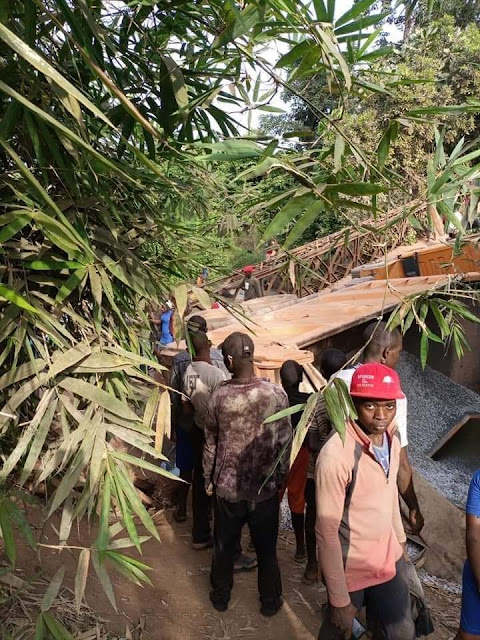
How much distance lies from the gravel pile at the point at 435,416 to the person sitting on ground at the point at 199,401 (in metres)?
1.87

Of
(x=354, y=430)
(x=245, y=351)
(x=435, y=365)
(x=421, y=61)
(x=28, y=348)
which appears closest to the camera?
(x=28, y=348)

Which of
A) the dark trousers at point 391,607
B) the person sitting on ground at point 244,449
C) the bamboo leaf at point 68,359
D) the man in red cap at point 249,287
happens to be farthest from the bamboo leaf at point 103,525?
the man in red cap at point 249,287

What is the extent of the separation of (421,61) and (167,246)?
1238cm

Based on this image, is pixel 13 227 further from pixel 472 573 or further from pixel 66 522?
pixel 472 573

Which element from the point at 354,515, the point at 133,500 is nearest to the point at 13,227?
the point at 133,500

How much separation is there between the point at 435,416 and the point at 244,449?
10.9 ft

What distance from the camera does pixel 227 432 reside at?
2.84 meters

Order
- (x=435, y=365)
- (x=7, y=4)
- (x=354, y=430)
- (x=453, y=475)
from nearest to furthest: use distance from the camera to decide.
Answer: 1. (x=7, y=4)
2. (x=354, y=430)
3. (x=453, y=475)
4. (x=435, y=365)

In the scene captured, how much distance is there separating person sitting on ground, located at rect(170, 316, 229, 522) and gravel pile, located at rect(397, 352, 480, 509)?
76.0 inches

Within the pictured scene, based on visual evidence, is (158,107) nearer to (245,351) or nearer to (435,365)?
(245,351)

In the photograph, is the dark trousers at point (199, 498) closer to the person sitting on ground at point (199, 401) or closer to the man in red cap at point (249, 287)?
the person sitting on ground at point (199, 401)

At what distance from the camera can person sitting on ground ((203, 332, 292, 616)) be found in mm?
2816

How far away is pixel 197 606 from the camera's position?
3.21m

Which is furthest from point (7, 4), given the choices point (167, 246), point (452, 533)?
point (452, 533)
